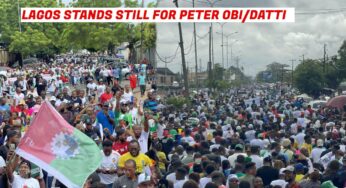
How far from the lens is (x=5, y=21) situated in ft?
293

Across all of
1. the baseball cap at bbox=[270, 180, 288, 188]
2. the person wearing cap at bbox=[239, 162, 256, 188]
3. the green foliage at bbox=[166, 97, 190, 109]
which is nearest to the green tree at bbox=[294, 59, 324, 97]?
the green foliage at bbox=[166, 97, 190, 109]

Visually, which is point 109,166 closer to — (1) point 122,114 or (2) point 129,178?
(2) point 129,178

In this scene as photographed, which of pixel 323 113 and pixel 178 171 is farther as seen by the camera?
pixel 323 113

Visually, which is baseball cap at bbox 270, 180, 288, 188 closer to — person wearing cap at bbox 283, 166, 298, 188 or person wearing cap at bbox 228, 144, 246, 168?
person wearing cap at bbox 283, 166, 298, 188

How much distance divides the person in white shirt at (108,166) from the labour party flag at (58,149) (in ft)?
8.25

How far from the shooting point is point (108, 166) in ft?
36.9

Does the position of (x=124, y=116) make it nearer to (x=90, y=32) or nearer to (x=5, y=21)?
(x=90, y=32)

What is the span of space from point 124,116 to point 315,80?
64076 millimetres

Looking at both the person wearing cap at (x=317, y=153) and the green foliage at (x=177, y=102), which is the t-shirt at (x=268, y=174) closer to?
the person wearing cap at (x=317, y=153)

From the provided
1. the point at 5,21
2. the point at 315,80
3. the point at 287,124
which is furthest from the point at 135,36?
the point at 287,124

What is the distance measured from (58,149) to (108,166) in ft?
9.48

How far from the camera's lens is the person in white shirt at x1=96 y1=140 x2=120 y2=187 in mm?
11211

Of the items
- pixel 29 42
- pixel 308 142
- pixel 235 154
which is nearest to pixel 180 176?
pixel 235 154

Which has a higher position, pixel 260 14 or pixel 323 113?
pixel 260 14
